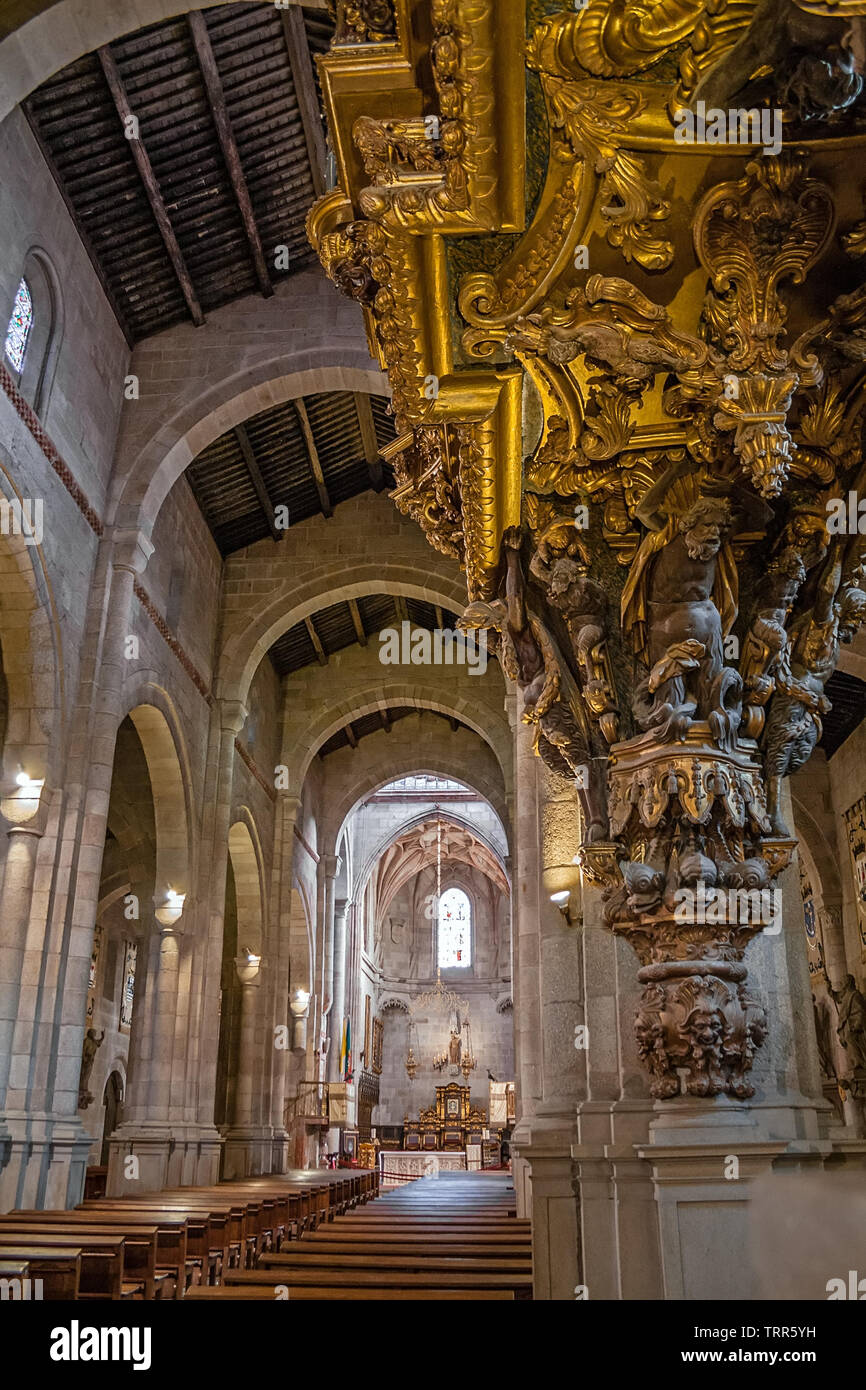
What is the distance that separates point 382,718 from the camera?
24.1 m

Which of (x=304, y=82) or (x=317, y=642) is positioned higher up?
(x=304, y=82)

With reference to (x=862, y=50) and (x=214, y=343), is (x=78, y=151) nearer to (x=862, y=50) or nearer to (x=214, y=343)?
(x=214, y=343)

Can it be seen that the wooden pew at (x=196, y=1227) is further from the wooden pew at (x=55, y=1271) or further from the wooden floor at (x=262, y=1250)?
the wooden pew at (x=55, y=1271)

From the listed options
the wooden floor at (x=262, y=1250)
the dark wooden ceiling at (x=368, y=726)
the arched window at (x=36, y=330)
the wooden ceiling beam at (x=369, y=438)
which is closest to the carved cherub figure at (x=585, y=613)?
the wooden floor at (x=262, y=1250)

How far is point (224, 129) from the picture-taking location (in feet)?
36.0

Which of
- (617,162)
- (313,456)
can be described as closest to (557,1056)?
(617,162)

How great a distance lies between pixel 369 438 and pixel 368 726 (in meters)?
8.59

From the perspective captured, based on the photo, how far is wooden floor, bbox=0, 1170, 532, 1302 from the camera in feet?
16.7

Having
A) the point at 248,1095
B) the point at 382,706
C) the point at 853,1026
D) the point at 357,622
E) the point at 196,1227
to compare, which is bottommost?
the point at 196,1227

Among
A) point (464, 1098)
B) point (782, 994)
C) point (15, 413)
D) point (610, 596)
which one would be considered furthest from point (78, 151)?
point (464, 1098)

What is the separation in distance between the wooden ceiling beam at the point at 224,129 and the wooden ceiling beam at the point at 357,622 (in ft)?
25.7

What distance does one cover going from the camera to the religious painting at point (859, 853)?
619 inches

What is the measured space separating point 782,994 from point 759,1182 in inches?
32.3

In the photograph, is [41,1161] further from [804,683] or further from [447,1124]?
[447,1124]
